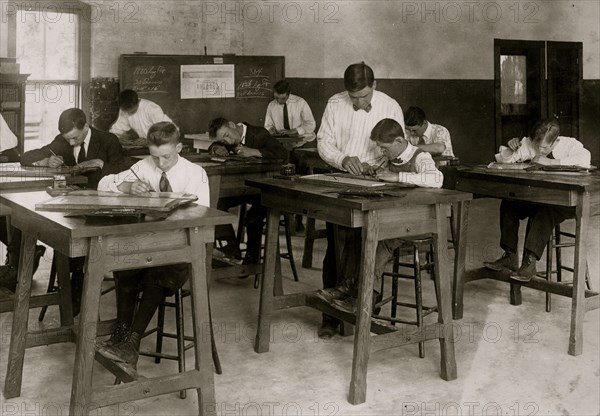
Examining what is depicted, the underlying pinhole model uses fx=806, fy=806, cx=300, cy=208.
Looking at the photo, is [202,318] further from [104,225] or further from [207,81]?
[207,81]

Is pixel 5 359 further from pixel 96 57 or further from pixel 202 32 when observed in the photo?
pixel 202 32

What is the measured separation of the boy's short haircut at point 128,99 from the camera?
26.6ft

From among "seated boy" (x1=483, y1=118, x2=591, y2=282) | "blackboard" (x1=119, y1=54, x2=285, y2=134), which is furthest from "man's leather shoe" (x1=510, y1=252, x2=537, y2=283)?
"blackboard" (x1=119, y1=54, x2=285, y2=134)

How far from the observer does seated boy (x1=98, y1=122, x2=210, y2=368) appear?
337 cm

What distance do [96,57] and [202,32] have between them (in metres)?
1.37

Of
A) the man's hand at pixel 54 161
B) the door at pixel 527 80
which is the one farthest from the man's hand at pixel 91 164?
the door at pixel 527 80

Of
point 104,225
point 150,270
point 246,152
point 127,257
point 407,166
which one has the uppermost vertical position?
point 246,152

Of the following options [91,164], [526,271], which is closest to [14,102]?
[91,164]

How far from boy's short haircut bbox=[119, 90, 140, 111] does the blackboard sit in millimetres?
763

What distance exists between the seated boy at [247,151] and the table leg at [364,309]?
190 cm

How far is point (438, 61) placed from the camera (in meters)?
10.6

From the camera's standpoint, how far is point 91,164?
4.98 meters

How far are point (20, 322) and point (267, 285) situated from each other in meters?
1.22

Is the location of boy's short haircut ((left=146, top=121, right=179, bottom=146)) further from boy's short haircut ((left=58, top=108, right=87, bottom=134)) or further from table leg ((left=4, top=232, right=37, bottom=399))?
boy's short haircut ((left=58, top=108, right=87, bottom=134))
